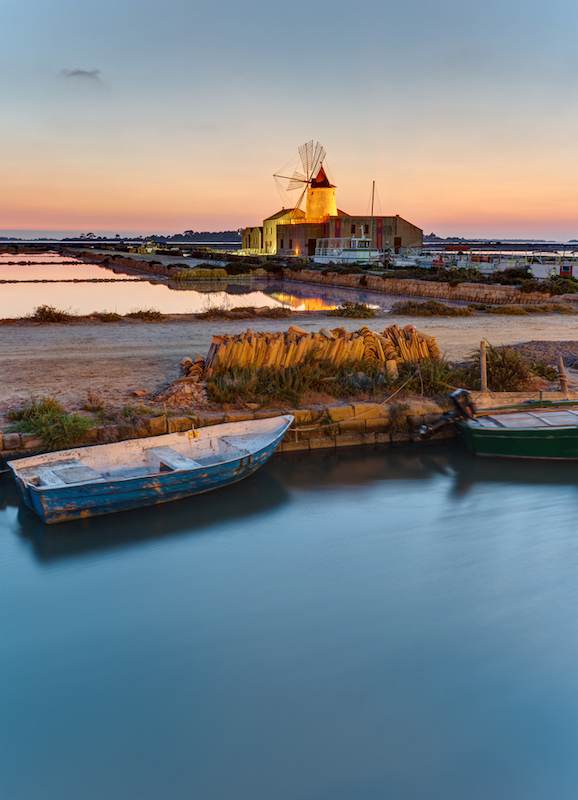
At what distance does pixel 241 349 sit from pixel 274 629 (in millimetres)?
4630

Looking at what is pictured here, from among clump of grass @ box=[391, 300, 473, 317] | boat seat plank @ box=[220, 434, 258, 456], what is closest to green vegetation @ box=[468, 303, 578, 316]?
clump of grass @ box=[391, 300, 473, 317]

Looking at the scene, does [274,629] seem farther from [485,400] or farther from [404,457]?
[485,400]

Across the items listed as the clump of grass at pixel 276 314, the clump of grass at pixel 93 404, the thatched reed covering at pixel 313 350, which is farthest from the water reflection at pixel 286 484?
the clump of grass at pixel 276 314

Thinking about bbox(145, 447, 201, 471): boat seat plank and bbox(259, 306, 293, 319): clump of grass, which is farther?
bbox(259, 306, 293, 319): clump of grass

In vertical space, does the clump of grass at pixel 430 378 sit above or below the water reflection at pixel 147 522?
above

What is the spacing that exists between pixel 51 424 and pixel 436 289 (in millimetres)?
21981

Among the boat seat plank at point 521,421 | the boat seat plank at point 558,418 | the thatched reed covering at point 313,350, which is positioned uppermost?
the thatched reed covering at point 313,350

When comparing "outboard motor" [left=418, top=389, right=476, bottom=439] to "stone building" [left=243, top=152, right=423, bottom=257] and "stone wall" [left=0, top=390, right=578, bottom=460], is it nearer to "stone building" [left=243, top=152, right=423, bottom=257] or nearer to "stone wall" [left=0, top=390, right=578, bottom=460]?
"stone wall" [left=0, top=390, right=578, bottom=460]

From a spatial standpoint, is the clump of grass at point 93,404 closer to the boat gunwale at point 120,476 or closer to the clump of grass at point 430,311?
the boat gunwale at point 120,476

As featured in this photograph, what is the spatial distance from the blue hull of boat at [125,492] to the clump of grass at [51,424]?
100cm

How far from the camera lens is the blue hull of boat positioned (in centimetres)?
554

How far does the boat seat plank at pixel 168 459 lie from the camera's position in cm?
626

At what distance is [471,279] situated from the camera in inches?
1074

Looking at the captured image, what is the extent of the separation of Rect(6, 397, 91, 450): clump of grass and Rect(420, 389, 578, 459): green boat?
4.14 m
